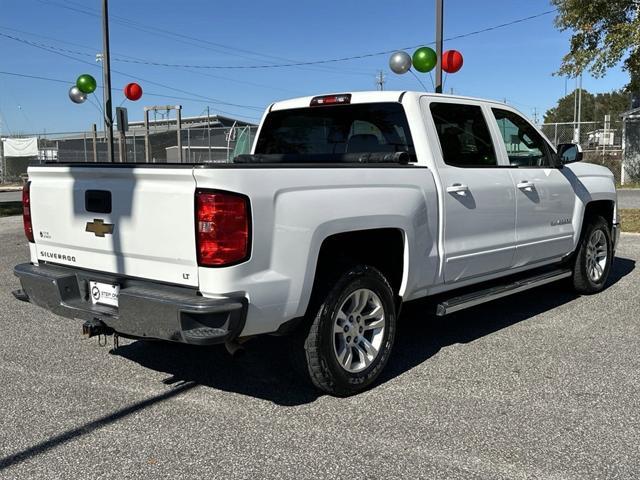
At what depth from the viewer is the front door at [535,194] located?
5.42 meters

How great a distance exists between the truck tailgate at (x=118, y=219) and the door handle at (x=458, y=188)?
2.07m

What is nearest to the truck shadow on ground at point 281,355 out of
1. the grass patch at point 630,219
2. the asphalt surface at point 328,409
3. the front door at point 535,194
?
the asphalt surface at point 328,409

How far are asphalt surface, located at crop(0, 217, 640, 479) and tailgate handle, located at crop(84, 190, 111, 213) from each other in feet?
3.91

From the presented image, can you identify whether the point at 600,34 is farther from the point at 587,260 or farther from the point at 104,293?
the point at 104,293

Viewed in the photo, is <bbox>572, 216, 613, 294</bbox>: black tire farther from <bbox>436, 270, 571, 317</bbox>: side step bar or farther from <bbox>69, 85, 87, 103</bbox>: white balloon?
<bbox>69, 85, 87, 103</bbox>: white balloon

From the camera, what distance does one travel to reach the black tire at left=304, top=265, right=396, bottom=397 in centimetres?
381

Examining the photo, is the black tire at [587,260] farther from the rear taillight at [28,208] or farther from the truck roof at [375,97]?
the rear taillight at [28,208]

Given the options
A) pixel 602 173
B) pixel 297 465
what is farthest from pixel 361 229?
pixel 602 173

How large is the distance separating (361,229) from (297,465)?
4.80 ft

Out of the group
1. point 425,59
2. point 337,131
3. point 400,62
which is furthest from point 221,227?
point 400,62

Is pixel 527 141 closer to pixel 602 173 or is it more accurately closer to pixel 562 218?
pixel 562 218

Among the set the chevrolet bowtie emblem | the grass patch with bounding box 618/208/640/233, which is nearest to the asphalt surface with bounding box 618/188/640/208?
the grass patch with bounding box 618/208/640/233

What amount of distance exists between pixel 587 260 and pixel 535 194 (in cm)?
160

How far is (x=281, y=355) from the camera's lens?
192 inches
